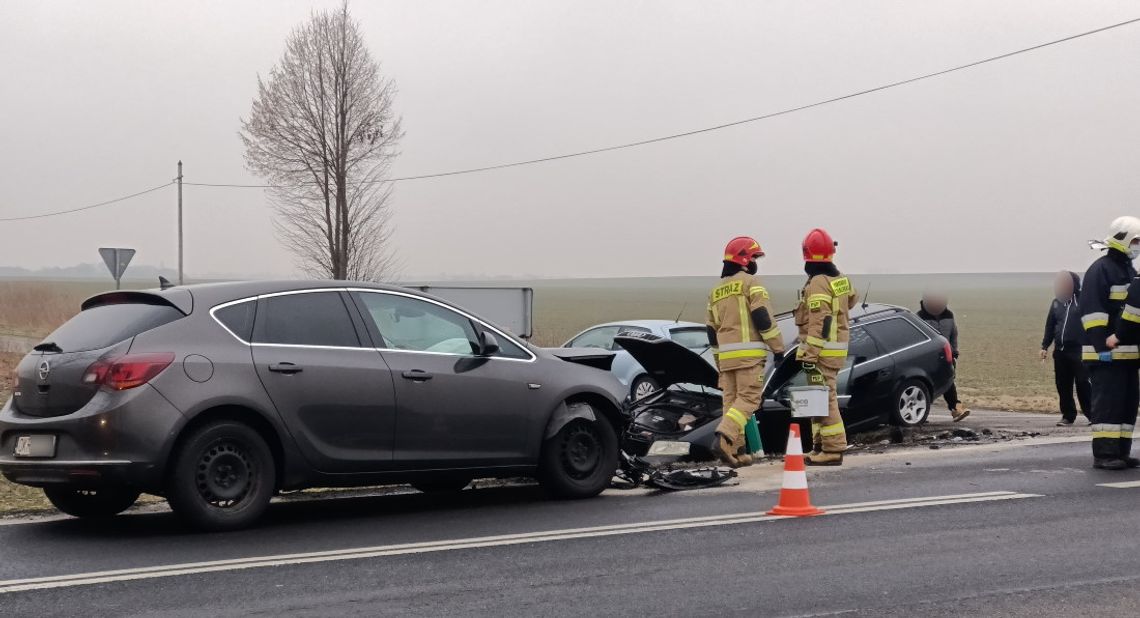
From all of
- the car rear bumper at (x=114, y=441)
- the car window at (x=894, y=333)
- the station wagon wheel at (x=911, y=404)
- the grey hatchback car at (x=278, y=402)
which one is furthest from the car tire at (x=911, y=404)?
the car rear bumper at (x=114, y=441)

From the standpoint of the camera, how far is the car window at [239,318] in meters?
7.82

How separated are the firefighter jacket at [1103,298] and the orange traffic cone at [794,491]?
3.56 metres

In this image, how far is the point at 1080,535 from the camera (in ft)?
24.0

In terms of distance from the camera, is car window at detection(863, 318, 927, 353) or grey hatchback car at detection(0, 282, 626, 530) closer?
grey hatchback car at detection(0, 282, 626, 530)

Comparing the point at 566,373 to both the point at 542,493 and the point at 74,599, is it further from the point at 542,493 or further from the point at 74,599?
the point at 74,599

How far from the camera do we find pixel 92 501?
8.20 metres

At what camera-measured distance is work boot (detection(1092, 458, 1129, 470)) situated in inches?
401

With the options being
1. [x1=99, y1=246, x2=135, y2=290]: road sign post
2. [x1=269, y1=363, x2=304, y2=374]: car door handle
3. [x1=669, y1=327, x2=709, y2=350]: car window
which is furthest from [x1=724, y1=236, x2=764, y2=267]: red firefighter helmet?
[x1=99, y1=246, x2=135, y2=290]: road sign post

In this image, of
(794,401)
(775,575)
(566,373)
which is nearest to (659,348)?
(794,401)

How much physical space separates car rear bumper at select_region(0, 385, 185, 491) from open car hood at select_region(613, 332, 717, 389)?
4560 millimetres

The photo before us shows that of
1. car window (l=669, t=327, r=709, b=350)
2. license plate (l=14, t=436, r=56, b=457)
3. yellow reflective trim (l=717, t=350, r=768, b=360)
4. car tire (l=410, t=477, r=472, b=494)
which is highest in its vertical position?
car window (l=669, t=327, r=709, b=350)

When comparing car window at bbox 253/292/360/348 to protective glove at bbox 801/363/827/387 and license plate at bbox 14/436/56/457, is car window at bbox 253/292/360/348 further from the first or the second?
protective glove at bbox 801/363/827/387

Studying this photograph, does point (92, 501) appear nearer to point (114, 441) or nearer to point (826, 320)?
point (114, 441)

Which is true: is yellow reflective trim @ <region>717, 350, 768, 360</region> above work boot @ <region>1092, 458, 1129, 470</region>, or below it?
above
